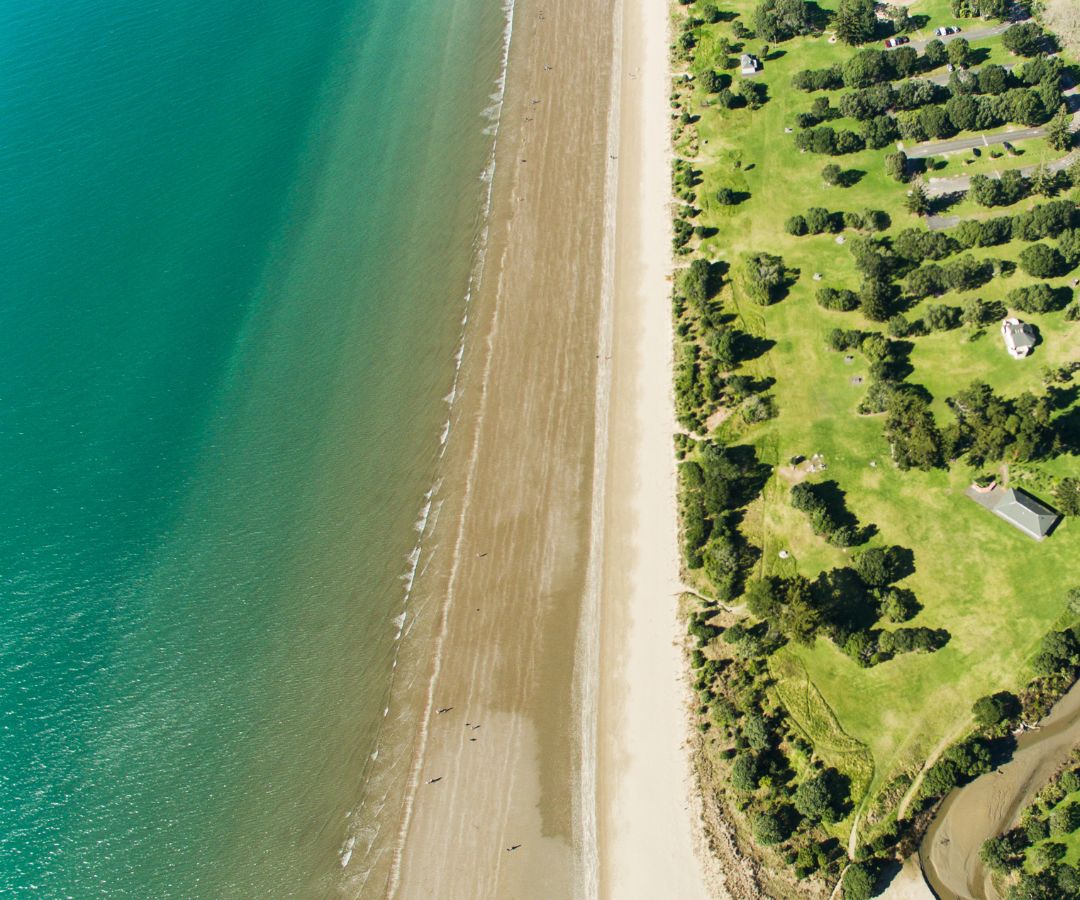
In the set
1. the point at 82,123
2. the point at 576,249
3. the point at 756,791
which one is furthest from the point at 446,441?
the point at 82,123

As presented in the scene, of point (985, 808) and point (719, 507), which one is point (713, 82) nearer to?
point (719, 507)

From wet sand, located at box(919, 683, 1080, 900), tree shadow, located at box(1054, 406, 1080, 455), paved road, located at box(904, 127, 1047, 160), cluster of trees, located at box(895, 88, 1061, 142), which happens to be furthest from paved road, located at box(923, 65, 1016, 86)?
wet sand, located at box(919, 683, 1080, 900)

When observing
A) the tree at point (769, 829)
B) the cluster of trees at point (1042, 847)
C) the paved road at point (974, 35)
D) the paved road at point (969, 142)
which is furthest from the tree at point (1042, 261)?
the tree at point (769, 829)

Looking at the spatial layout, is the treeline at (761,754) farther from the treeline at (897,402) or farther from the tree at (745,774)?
the treeline at (897,402)

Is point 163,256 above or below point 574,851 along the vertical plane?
above

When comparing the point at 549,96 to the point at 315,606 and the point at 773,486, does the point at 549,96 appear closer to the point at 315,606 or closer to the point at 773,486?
the point at 773,486

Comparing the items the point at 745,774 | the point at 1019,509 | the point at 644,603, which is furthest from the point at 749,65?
the point at 745,774

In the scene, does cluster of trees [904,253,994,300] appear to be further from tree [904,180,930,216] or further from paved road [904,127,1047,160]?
paved road [904,127,1047,160]
